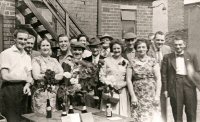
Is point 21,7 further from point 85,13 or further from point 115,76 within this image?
point 115,76

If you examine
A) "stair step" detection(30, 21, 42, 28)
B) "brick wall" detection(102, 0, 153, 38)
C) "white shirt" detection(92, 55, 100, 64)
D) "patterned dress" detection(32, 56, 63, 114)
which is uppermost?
"brick wall" detection(102, 0, 153, 38)

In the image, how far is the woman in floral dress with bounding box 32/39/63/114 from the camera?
4.43 m

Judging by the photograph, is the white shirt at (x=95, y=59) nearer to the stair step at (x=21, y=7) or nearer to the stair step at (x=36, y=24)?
the stair step at (x=36, y=24)

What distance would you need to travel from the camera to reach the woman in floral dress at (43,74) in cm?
443

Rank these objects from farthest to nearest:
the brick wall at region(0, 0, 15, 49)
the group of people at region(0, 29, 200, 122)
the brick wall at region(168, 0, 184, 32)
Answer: the brick wall at region(168, 0, 184, 32), the brick wall at region(0, 0, 15, 49), the group of people at region(0, 29, 200, 122)

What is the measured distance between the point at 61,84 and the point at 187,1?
1276 centimetres

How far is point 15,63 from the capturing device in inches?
177

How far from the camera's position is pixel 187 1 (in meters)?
15.6

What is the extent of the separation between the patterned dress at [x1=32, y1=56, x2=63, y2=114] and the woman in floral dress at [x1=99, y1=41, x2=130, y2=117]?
0.71 m

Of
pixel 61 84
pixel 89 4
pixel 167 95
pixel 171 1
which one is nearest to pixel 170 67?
pixel 167 95

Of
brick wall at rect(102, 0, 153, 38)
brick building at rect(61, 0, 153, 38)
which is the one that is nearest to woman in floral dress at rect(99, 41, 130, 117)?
brick building at rect(61, 0, 153, 38)

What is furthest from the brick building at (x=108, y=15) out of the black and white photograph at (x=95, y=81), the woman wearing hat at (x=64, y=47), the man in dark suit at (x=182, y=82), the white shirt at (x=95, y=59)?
the man in dark suit at (x=182, y=82)

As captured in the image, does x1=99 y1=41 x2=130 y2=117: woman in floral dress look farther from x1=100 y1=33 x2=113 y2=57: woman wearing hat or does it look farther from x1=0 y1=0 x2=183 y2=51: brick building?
x1=0 y1=0 x2=183 y2=51: brick building

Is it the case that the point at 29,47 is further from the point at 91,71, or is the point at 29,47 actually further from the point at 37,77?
the point at 91,71
